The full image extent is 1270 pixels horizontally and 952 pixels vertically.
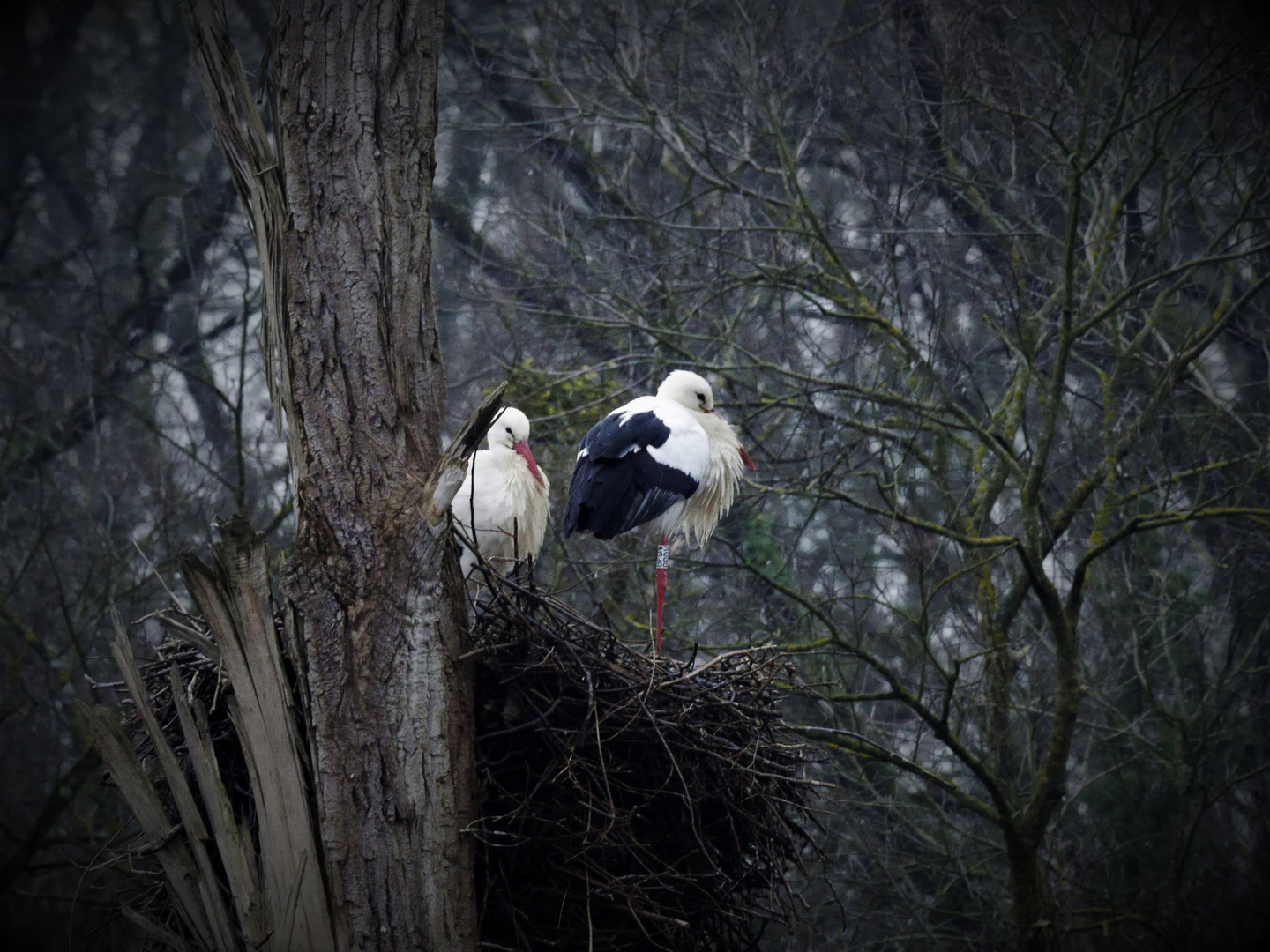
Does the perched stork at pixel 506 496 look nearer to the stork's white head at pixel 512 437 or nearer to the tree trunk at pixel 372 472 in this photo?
the stork's white head at pixel 512 437

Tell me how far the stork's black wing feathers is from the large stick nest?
4.83ft

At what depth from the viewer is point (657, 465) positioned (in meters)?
5.42

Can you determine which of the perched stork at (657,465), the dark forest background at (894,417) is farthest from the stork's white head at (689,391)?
the dark forest background at (894,417)

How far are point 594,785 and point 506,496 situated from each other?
1.93m

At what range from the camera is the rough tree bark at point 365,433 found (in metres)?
3.36

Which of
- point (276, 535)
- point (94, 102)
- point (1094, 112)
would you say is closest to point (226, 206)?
point (94, 102)

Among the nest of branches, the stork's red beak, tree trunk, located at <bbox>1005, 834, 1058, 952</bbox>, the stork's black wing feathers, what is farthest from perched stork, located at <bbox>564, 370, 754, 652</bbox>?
tree trunk, located at <bbox>1005, 834, 1058, 952</bbox>

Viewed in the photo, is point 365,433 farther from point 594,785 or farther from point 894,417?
point 894,417

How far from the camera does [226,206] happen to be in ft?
36.4

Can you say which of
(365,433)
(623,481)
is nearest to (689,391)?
(623,481)

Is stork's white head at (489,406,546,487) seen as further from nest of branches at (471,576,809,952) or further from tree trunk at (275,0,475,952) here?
tree trunk at (275,0,475,952)

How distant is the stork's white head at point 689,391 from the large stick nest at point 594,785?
216 centimetres

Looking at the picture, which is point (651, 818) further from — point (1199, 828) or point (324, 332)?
point (1199, 828)

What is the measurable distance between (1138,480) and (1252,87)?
2.14 metres
